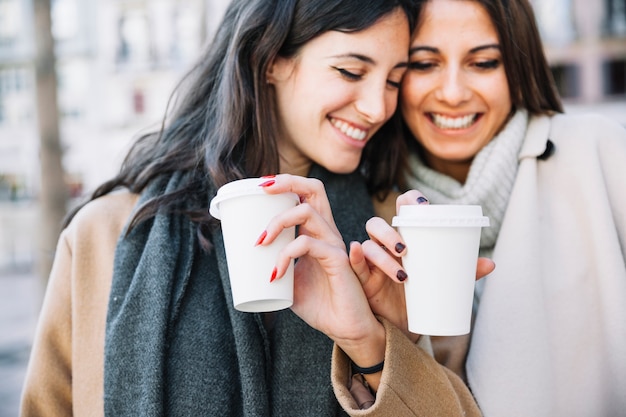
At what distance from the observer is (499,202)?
2.03 meters

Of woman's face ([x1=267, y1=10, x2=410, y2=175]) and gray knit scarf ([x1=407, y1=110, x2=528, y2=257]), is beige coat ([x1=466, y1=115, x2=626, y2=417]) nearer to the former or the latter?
gray knit scarf ([x1=407, y1=110, x2=528, y2=257])

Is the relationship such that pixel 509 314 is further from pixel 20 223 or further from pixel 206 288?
pixel 20 223

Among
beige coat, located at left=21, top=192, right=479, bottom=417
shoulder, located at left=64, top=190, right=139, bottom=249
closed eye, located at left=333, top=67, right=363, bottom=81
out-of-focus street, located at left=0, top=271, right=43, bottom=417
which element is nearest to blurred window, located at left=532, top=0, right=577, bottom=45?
out-of-focus street, located at left=0, top=271, right=43, bottom=417

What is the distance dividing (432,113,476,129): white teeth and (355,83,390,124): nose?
0.28 metres

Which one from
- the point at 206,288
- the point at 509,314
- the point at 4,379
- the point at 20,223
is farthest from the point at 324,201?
the point at 20,223

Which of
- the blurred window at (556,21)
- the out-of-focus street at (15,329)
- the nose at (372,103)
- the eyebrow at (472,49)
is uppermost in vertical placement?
the blurred window at (556,21)

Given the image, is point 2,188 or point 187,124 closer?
point 187,124

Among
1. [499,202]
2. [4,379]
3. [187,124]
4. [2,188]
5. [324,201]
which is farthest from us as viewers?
[2,188]

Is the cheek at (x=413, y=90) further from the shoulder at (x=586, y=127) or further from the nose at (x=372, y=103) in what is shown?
the shoulder at (x=586, y=127)

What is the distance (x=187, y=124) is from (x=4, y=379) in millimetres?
5737

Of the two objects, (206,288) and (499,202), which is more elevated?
(499,202)

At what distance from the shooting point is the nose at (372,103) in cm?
198

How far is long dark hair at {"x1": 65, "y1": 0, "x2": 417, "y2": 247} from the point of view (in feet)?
6.39

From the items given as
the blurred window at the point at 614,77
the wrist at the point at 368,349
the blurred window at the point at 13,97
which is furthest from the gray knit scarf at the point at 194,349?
the blurred window at the point at 13,97
